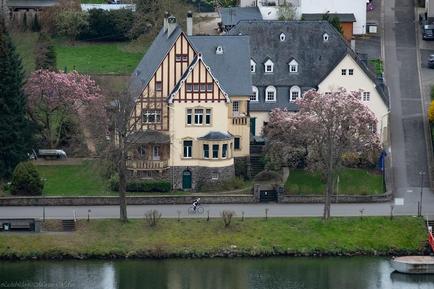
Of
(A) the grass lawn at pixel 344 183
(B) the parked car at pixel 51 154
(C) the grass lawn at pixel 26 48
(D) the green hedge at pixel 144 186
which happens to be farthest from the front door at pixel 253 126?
(C) the grass lawn at pixel 26 48

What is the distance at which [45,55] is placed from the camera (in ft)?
560

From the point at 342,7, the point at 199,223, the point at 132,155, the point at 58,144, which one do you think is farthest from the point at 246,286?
the point at 342,7

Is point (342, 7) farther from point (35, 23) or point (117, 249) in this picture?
point (117, 249)

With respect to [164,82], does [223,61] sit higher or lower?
→ higher

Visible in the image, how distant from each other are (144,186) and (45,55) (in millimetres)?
24108

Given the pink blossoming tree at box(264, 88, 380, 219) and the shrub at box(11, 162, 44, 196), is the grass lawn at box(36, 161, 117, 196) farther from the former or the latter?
the pink blossoming tree at box(264, 88, 380, 219)

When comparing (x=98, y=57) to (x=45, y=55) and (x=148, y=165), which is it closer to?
(x=45, y=55)

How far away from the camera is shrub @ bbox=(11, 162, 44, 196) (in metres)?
148

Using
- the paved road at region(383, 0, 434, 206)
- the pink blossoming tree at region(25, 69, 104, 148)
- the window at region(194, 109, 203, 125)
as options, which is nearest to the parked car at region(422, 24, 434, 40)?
the paved road at region(383, 0, 434, 206)

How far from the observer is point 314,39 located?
162m

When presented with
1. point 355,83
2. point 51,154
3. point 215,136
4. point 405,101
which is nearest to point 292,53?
point 355,83

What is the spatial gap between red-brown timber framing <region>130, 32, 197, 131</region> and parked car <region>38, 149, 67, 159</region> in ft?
28.7

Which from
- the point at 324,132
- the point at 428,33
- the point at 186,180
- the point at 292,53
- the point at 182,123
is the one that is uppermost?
the point at 428,33

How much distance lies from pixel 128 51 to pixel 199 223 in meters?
45.0
